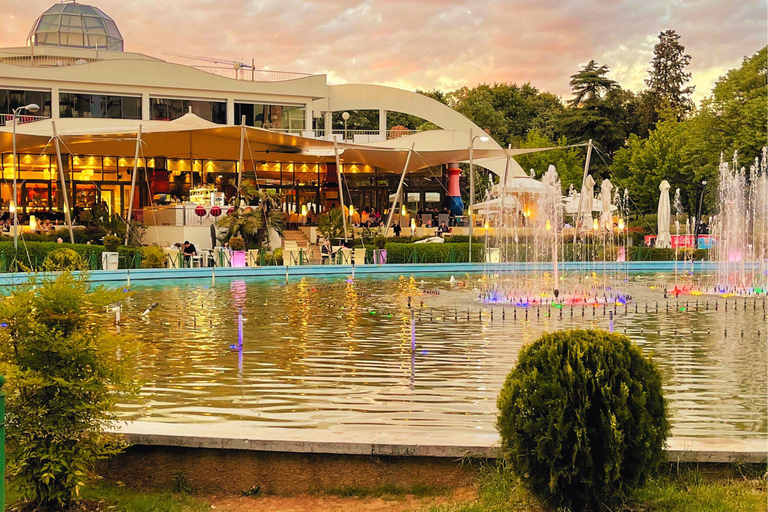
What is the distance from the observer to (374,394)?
902 cm

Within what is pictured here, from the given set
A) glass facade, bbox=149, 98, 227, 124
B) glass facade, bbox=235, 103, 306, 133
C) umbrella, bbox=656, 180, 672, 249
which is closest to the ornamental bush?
umbrella, bbox=656, 180, 672, 249

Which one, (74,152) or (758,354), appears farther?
(74,152)

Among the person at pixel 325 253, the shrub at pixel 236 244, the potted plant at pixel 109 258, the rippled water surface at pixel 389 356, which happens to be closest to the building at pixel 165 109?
the shrub at pixel 236 244

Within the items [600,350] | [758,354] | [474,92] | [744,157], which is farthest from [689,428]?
[474,92]

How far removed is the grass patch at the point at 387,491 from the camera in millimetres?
5414

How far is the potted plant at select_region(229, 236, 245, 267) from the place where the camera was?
3031cm

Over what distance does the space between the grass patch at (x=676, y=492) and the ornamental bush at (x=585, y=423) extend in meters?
0.16

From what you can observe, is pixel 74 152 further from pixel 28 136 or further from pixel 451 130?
pixel 451 130

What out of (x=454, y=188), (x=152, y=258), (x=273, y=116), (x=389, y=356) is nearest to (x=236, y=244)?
(x=152, y=258)

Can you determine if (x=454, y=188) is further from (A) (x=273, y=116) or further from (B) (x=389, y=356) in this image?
(B) (x=389, y=356)

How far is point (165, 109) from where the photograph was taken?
4516 centimetres

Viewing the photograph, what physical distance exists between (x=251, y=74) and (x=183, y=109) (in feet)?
15.2

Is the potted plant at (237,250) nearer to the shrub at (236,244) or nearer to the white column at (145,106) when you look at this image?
the shrub at (236,244)

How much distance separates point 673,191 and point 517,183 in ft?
66.8
